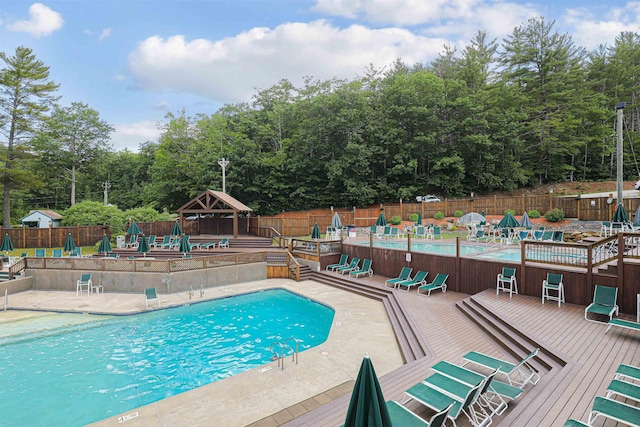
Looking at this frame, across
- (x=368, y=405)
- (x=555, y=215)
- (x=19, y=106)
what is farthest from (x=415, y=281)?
(x=19, y=106)

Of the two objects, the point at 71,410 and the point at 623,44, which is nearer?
the point at 71,410

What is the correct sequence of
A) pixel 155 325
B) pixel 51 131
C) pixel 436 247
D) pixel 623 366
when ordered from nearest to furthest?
pixel 623 366, pixel 155 325, pixel 436 247, pixel 51 131

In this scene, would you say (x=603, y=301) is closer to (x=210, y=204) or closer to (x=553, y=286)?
(x=553, y=286)

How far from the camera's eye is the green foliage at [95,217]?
975 inches

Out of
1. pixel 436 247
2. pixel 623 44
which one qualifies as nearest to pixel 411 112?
pixel 436 247

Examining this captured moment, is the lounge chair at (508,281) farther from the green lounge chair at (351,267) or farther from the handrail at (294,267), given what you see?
the handrail at (294,267)

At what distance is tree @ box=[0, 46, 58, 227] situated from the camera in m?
26.4

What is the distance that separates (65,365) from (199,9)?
1622cm

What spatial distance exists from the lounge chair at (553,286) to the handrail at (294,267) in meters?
10.3

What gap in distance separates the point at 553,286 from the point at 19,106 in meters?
40.4

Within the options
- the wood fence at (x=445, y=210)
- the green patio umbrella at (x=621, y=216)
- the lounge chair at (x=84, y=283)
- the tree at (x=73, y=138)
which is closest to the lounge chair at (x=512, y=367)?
the green patio umbrella at (x=621, y=216)

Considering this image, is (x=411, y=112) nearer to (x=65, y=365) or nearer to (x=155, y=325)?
(x=155, y=325)

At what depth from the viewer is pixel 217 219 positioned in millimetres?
25516

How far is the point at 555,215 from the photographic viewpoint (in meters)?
21.0
